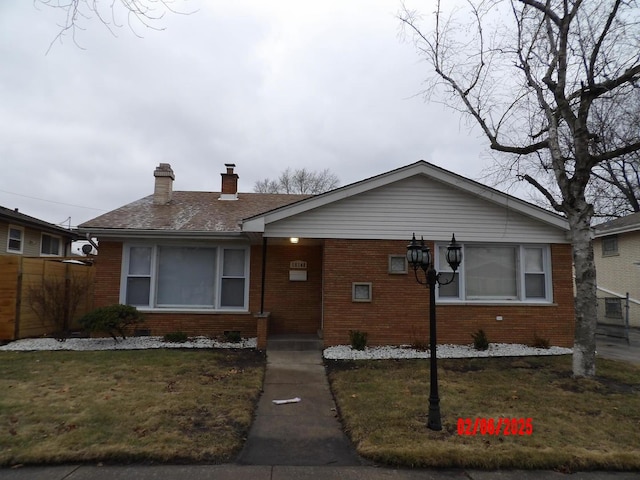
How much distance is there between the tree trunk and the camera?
7.38 metres

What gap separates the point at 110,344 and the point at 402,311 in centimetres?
729

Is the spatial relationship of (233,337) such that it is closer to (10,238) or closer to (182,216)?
(182,216)

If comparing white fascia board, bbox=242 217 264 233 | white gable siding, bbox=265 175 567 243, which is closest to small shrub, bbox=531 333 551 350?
white gable siding, bbox=265 175 567 243

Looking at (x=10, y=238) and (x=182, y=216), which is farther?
(x=10, y=238)

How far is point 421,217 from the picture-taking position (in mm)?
9852

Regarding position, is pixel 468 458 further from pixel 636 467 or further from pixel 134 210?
pixel 134 210

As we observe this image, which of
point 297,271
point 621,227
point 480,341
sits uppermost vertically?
point 621,227

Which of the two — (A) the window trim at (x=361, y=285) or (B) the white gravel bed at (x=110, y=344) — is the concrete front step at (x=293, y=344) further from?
(A) the window trim at (x=361, y=285)

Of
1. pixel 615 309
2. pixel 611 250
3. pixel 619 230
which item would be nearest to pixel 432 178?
pixel 615 309

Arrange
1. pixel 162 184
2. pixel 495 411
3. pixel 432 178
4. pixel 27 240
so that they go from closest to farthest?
1. pixel 495 411
2. pixel 432 178
3. pixel 162 184
4. pixel 27 240

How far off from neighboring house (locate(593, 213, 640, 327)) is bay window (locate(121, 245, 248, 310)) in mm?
13817

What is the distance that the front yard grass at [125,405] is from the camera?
4.25 metres

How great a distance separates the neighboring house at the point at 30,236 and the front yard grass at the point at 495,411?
1548 centimetres

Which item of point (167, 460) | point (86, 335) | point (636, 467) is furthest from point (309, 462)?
point (86, 335)
